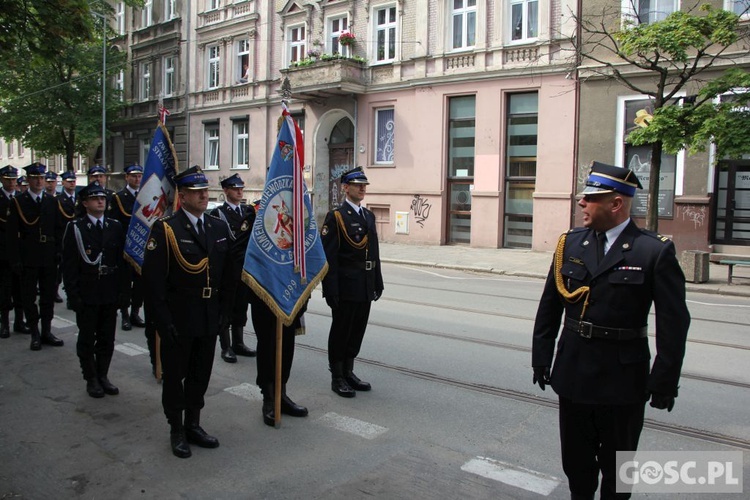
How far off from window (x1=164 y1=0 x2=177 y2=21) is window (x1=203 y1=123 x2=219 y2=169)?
681cm

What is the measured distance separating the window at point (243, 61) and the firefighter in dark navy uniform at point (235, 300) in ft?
75.8

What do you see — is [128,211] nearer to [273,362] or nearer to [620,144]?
[273,362]

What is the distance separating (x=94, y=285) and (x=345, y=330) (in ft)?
8.28

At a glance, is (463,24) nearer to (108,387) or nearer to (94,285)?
(94,285)

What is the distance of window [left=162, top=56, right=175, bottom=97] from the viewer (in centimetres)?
3309

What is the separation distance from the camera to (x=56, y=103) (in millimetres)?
31547

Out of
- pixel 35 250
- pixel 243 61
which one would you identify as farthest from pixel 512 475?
pixel 243 61

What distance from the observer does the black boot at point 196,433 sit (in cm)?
476

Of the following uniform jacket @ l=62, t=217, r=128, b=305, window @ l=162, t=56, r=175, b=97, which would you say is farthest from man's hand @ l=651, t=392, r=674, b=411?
window @ l=162, t=56, r=175, b=97

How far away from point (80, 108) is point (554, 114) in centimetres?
2425

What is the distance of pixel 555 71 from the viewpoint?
19.3 m

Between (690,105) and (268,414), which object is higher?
(690,105)

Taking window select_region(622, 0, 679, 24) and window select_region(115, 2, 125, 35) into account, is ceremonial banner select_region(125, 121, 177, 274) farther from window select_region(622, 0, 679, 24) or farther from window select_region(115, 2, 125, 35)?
window select_region(115, 2, 125, 35)

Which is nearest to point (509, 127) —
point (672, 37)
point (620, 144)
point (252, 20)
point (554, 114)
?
point (554, 114)
